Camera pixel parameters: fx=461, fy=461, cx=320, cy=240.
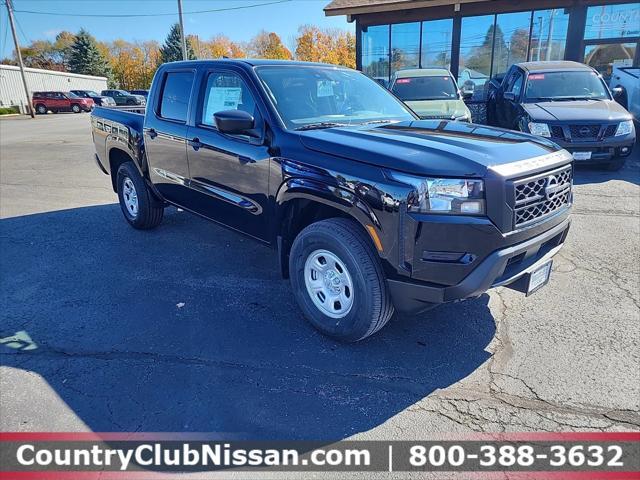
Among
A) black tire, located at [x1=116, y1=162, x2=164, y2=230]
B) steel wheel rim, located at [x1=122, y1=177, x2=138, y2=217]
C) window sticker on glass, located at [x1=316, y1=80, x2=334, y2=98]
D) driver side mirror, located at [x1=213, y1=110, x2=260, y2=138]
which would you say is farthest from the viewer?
steel wheel rim, located at [x1=122, y1=177, x2=138, y2=217]

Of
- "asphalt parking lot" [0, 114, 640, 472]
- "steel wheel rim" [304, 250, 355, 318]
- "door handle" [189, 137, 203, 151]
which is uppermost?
"door handle" [189, 137, 203, 151]

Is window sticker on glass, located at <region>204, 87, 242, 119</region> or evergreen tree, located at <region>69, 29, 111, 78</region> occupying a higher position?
evergreen tree, located at <region>69, 29, 111, 78</region>

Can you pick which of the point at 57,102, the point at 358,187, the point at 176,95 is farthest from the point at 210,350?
the point at 57,102

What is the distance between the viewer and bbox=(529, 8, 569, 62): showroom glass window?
1559 centimetres

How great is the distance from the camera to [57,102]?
124 feet

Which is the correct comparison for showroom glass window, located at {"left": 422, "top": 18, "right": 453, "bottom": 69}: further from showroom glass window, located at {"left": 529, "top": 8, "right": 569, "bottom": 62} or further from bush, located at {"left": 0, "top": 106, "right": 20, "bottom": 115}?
bush, located at {"left": 0, "top": 106, "right": 20, "bottom": 115}

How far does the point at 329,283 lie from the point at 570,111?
7.10 meters

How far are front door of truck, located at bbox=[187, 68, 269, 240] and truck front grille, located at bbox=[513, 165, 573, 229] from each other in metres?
1.81

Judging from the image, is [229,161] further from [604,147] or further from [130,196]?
[604,147]

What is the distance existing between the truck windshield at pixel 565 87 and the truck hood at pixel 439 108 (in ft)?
4.43

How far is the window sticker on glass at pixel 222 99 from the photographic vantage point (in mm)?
3933

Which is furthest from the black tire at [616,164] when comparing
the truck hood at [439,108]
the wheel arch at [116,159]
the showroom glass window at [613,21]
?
the showroom glass window at [613,21]

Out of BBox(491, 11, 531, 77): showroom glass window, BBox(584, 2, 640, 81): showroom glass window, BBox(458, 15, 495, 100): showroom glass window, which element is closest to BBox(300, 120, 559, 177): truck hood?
BBox(458, 15, 495, 100): showroom glass window

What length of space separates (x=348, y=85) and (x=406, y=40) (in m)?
14.4
